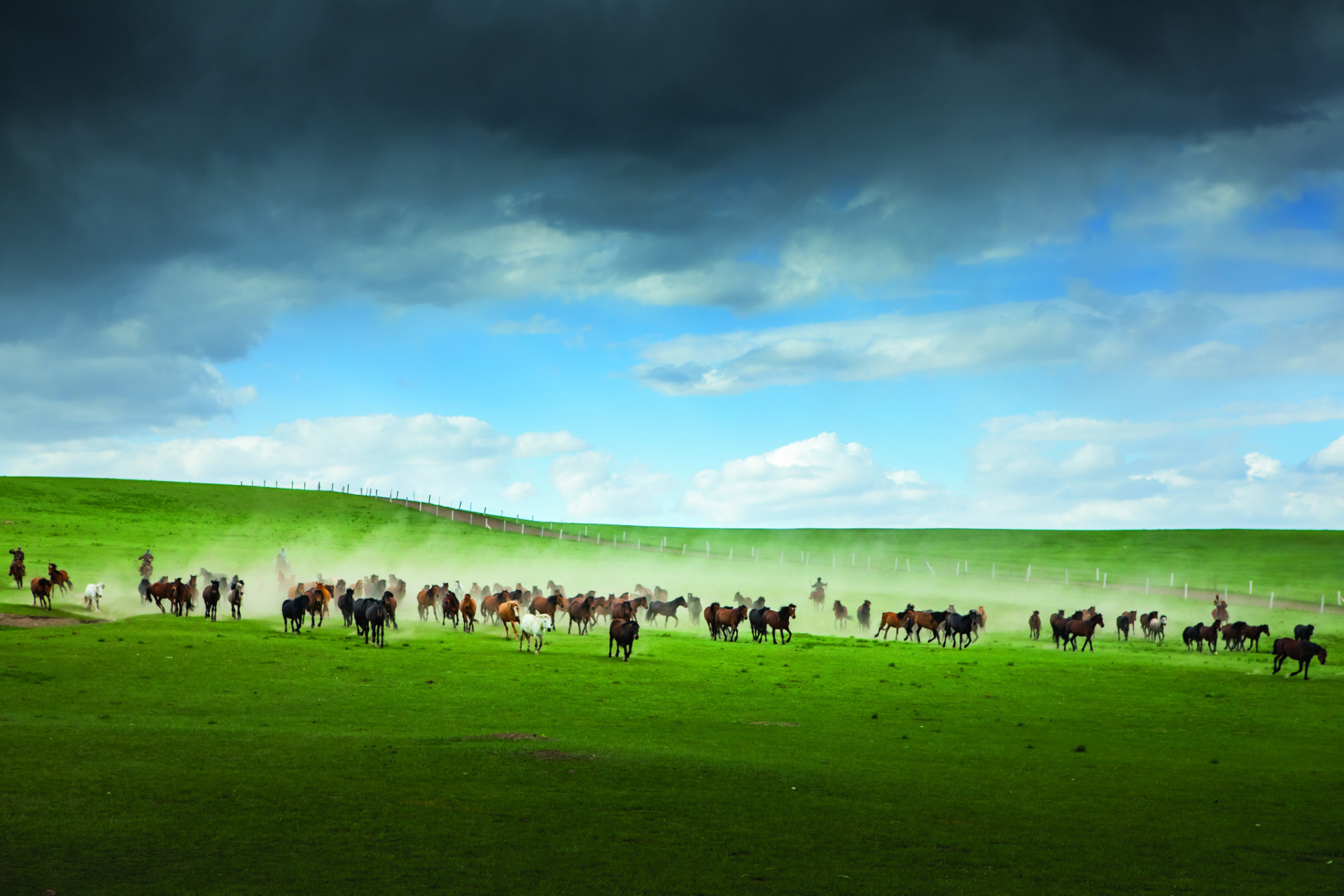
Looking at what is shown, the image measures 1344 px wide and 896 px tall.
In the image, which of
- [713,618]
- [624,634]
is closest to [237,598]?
[624,634]

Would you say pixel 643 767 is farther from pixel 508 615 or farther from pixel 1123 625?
pixel 1123 625

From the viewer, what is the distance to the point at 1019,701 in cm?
2844

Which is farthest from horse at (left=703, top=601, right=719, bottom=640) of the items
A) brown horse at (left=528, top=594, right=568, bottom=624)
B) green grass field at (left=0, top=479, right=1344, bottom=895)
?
brown horse at (left=528, top=594, right=568, bottom=624)

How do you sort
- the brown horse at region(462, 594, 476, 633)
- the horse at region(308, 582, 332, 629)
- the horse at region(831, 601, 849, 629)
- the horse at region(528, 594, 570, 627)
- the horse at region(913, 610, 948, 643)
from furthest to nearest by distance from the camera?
the horse at region(831, 601, 849, 629), the horse at region(913, 610, 948, 643), the horse at region(528, 594, 570, 627), the brown horse at region(462, 594, 476, 633), the horse at region(308, 582, 332, 629)

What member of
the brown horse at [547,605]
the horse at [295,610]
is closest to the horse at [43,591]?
the horse at [295,610]

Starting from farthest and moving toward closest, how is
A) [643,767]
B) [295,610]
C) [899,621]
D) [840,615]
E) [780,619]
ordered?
[840,615]
[899,621]
[780,619]
[295,610]
[643,767]

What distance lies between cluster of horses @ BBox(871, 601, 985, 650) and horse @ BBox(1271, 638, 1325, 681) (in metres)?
12.4

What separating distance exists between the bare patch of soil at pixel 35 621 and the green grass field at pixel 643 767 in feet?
8.71

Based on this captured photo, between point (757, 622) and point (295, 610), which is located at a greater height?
point (295, 610)

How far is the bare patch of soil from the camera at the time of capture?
120ft

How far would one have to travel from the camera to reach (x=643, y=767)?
56.2 ft

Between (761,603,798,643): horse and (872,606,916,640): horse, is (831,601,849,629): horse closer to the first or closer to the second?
(872,606,916,640): horse

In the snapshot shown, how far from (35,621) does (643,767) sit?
3262 centimetres

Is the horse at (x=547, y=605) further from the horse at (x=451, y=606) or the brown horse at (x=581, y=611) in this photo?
the horse at (x=451, y=606)
